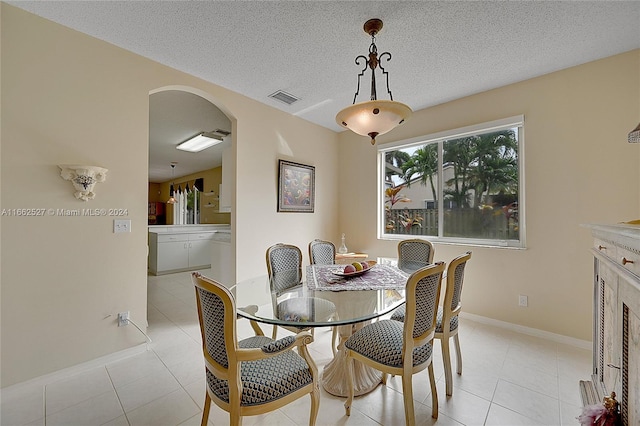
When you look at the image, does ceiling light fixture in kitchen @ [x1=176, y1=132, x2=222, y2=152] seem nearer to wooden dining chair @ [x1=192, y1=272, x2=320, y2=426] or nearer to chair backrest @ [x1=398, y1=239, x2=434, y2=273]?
chair backrest @ [x1=398, y1=239, x2=434, y2=273]

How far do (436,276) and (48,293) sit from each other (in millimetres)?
2641

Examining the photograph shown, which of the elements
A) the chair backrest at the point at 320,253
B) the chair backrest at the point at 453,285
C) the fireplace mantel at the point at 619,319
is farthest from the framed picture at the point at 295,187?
the fireplace mantel at the point at 619,319

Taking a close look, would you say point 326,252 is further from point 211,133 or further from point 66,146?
point 211,133

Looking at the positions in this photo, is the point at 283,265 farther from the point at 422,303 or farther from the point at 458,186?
the point at 458,186

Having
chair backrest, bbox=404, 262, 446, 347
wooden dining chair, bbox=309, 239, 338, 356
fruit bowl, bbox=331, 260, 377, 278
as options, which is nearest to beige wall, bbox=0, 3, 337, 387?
wooden dining chair, bbox=309, 239, 338, 356

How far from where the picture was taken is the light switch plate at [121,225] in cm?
222

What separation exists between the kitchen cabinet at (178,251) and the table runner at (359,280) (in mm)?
4011

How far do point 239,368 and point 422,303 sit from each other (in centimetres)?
97

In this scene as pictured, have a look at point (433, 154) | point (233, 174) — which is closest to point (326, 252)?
point (233, 174)

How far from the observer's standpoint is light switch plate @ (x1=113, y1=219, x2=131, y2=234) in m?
2.22

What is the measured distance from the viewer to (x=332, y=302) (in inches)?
66.7

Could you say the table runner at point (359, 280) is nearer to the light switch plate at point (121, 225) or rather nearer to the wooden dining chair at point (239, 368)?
the wooden dining chair at point (239, 368)

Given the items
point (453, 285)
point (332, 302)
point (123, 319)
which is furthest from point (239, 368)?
point (123, 319)

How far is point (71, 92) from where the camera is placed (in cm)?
203
